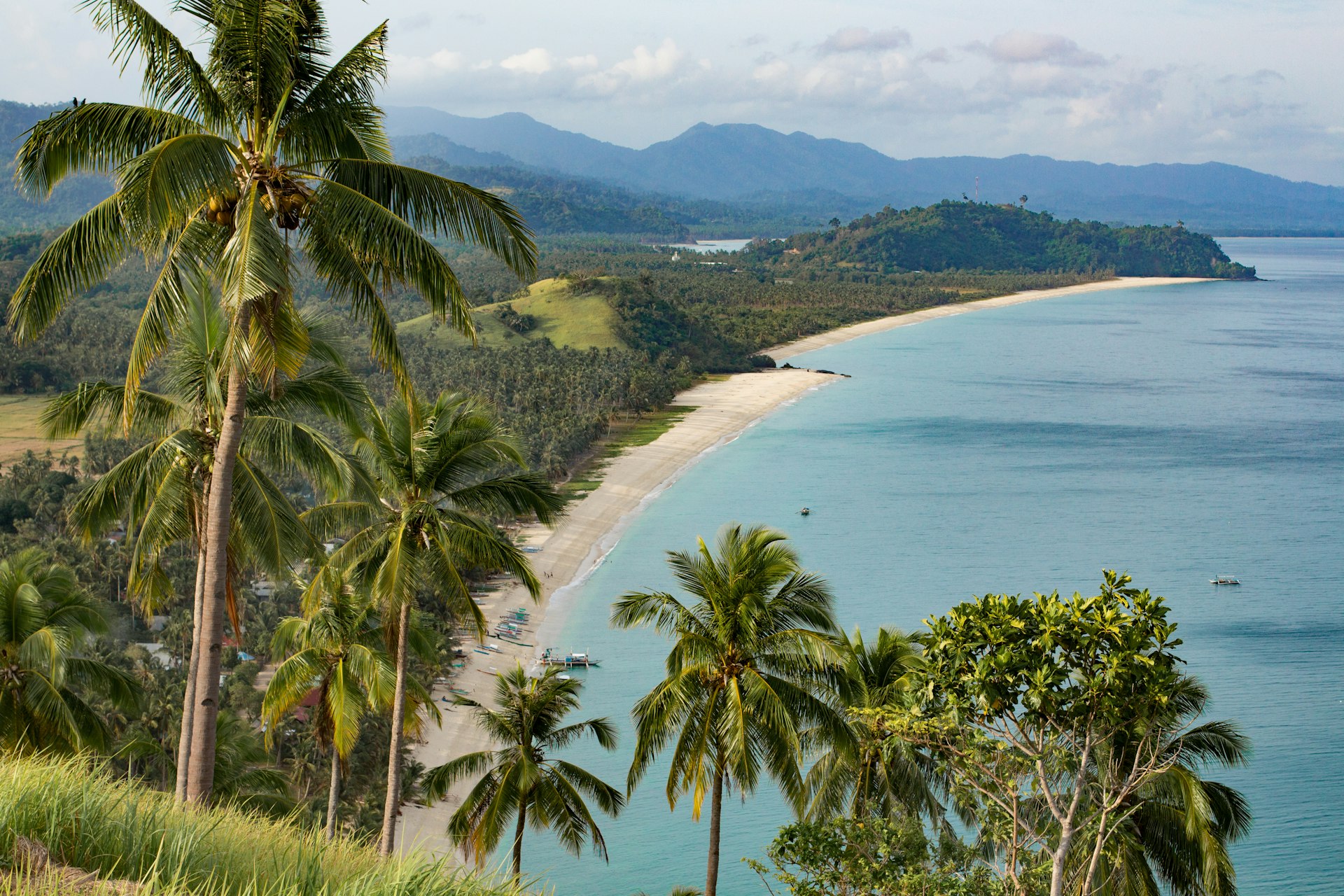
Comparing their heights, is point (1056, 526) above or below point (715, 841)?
below

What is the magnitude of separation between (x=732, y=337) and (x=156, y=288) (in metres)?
123

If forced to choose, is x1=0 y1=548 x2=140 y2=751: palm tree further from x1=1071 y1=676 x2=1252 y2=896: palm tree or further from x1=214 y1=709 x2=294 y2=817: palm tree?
x1=1071 y1=676 x2=1252 y2=896: palm tree

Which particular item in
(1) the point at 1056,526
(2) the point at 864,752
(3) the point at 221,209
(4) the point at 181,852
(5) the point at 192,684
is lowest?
(1) the point at 1056,526

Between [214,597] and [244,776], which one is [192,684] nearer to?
[244,776]

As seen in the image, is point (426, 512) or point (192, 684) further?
point (192, 684)

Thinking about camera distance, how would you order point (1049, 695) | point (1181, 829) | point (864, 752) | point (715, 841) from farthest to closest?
point (864, 752)
point (715, 841)
point (1181, 829)
point (1049, 695)

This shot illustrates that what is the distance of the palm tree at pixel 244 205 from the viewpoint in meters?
11.3

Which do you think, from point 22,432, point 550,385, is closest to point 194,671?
point 22,432

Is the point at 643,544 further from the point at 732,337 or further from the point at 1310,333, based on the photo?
the point at 1310,333

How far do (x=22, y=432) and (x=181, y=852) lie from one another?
79122 millimetres

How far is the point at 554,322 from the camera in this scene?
125m

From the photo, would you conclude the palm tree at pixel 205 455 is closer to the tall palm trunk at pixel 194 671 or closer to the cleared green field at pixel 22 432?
the tall palm trunk at pixel 194 671

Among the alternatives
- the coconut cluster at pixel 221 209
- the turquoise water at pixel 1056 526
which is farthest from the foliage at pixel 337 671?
the coconut cluster at pixel 221 209

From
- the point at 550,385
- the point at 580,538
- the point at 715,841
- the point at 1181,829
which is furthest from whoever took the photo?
the point at 550,385
